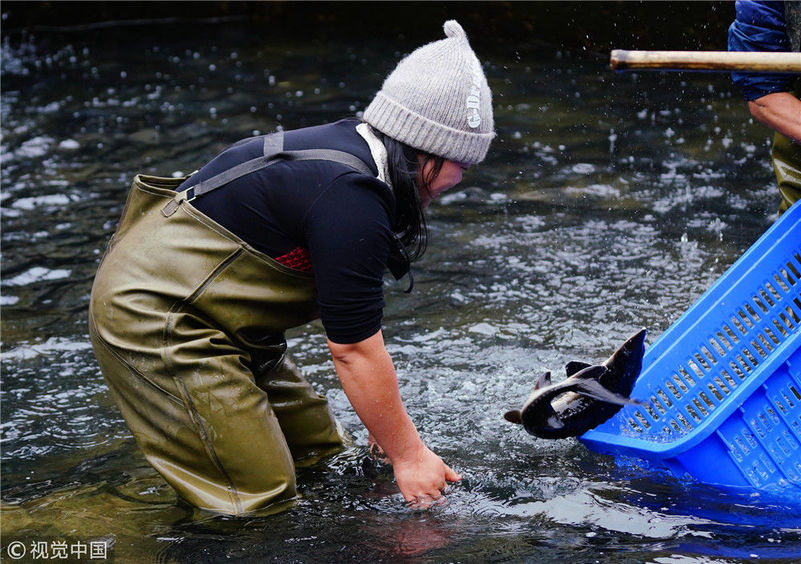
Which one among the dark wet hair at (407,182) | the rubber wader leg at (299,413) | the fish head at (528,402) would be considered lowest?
the rubber wader leg at (299,413)

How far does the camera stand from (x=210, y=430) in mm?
2926

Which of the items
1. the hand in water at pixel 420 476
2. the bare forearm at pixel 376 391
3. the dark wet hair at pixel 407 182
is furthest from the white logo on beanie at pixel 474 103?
the hand in water at pixel 420 476

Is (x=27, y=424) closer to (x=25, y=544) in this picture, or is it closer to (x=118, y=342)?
(x=25, y=544)

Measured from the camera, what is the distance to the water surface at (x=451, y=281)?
3.01 m

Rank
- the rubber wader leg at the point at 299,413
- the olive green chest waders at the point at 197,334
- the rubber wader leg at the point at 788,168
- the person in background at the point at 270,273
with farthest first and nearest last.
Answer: the rubber wader leg at the point at 788,168 → the rubber wader leg at the point at 299,413 → the olive green chest waders at the point at 197,334 → the person in background at the point at 270,273

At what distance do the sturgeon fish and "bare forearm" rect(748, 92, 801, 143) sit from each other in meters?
1.20

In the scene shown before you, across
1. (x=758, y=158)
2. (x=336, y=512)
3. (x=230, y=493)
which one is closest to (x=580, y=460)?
(x=336, y=512)

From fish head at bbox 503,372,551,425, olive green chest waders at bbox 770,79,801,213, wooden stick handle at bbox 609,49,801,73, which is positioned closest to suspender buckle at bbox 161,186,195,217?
fish head at bbox 503,372,551,425

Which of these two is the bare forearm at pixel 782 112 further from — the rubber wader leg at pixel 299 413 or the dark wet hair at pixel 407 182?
the rubber wader leg at pixel 299 413

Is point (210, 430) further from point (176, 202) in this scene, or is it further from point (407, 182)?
point (407, 182)

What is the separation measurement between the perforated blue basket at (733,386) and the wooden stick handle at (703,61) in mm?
780

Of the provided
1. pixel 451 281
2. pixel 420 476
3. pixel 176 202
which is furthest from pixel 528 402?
pixel 451 281

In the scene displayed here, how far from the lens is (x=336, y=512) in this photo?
3.19 meters

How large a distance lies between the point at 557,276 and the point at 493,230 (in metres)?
0.85
